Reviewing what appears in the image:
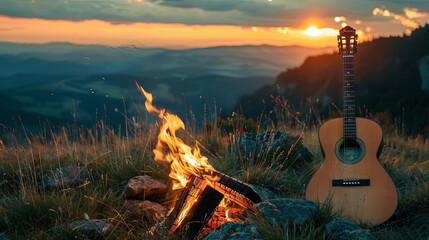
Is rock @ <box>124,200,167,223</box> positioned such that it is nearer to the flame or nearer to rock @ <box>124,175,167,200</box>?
rock @ <box>124,175,167,200</box>

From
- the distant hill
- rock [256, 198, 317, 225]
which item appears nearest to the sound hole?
rock [256, 198, 317, 225]

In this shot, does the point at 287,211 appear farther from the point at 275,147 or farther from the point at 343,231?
the point at 275,147

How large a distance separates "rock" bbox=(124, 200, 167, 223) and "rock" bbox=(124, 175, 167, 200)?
0.44 feet

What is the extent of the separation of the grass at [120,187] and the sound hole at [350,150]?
828 millimetres

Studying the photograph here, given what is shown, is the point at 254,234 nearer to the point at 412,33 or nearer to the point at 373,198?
the point at 373,198

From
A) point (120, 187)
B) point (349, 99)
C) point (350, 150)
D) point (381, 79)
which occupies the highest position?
point (349, 99)

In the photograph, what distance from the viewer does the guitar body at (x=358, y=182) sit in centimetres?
506

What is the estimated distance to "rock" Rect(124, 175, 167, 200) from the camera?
5.23 meters

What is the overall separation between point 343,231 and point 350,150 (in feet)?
6.08

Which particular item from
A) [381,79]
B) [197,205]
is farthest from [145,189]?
[381,79]

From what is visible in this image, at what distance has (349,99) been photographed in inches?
209

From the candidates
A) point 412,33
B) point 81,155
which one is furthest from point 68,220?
point 412,33

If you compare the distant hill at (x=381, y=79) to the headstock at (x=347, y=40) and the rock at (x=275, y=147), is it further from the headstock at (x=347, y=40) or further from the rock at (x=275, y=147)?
the headstock at (x=347, y=40)

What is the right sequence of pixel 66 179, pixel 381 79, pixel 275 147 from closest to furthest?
pixel 66 179
pixel 275 147
pixel 381 79
